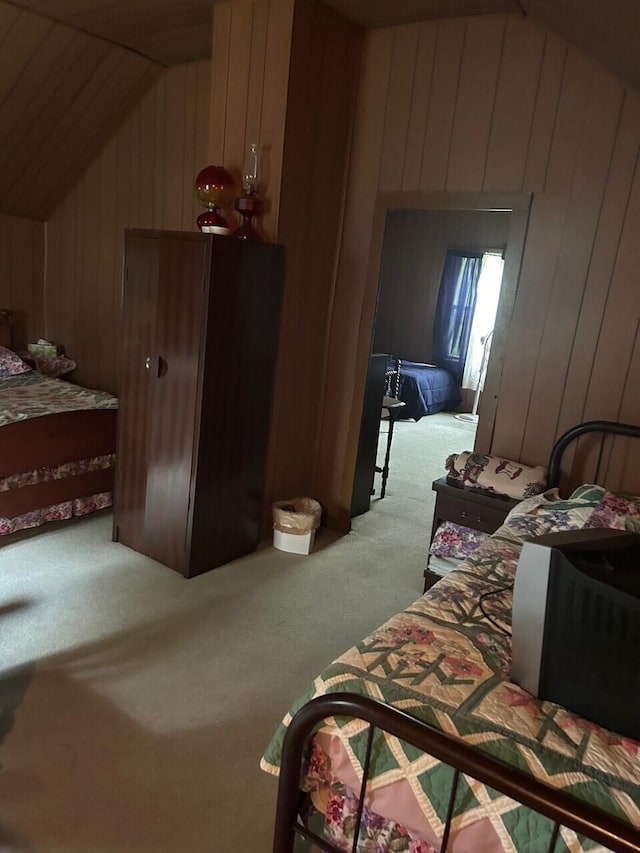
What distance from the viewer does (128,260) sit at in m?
2.91

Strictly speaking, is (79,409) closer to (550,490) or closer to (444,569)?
(444,569)

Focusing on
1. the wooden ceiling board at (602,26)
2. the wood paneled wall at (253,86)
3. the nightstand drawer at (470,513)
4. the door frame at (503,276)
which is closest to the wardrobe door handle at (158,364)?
the wood paneled wall at (253,86)

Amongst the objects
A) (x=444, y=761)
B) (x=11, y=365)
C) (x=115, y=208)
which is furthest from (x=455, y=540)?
(x=115, y=208)

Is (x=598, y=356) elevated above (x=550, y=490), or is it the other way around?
(x=598, y=356)

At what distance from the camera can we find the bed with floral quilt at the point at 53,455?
10.2 feet

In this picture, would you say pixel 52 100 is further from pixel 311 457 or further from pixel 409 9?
pixel 311 457

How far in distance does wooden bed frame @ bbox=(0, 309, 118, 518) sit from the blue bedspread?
12.8 feet

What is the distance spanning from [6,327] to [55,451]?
180cm

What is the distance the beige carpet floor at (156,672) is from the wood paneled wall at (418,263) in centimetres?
470

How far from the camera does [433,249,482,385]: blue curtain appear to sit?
24.5 feet

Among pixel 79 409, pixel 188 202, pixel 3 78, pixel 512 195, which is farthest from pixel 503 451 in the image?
pixel 3 78

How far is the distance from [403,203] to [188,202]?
1.52m

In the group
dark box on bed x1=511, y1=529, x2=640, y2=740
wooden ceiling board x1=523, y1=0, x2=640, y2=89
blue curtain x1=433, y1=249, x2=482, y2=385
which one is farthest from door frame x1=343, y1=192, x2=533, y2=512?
blue curtain x1=433, y1=249, x2=482, y2=385

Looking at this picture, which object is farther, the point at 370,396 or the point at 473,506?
the point at 370,396
